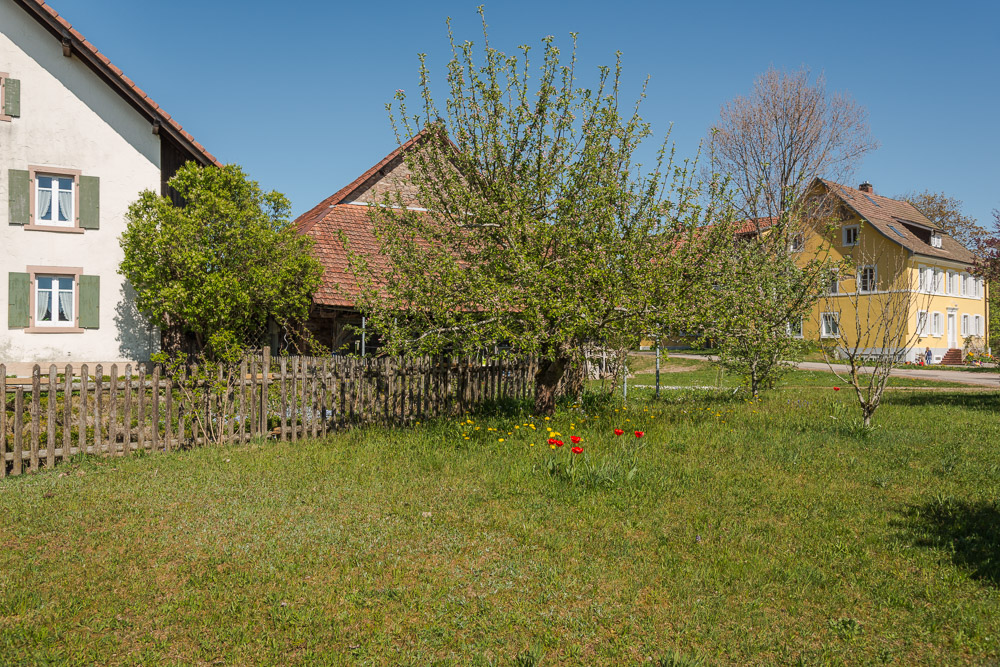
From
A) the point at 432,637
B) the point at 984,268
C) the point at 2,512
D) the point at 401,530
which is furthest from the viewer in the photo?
the point at 984,268

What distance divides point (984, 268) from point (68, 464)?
77.5 feet

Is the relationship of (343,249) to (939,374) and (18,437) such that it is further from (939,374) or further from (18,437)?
(939,374)

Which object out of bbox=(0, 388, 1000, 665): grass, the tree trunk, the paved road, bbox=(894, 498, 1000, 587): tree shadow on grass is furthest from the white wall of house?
bbox=(894, 498, 1000, 587): tree shadow on grass

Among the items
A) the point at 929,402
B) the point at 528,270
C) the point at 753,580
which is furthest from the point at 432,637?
the point at 929,402

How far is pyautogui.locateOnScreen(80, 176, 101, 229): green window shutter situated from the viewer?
1742 centimetres

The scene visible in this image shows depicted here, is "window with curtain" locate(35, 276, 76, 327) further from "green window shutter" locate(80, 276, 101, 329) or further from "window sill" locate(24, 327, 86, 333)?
"green window shutter" locate(80, 276, 101, 329)

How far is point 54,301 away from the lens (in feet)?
57.1

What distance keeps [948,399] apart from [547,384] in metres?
11.0

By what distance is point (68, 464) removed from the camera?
8.97m

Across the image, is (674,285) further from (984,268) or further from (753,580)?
(984,268)

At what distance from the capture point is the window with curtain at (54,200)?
1722 cm

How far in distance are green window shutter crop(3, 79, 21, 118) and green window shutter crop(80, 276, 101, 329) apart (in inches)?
165

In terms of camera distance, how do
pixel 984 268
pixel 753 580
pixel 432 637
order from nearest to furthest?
pixel 432 637 → pixel 753 580 → pixel 984 268

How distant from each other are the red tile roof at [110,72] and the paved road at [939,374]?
14.6 m
